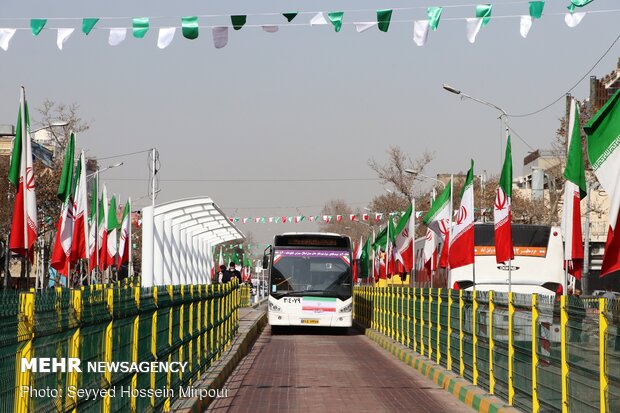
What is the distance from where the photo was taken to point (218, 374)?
1769 cm

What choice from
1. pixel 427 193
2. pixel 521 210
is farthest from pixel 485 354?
pixel 427 193

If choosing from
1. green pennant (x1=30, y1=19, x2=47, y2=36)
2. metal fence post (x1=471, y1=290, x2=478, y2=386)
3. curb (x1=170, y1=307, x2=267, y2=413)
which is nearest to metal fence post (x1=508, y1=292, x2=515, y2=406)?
metal fence post (x1=471, y1=290, x2=478, y2=386)

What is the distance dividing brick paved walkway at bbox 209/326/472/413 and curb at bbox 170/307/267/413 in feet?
0.58

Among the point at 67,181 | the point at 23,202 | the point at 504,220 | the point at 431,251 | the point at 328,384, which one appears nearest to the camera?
the point at 328,384

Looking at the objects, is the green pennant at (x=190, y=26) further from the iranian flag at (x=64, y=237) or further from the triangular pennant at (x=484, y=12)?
the iranian flag at (x=64, y=237)

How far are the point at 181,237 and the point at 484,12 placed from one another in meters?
15.3

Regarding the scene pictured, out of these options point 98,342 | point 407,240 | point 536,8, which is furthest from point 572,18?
point 407,240

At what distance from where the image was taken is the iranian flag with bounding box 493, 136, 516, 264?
24.2 meters

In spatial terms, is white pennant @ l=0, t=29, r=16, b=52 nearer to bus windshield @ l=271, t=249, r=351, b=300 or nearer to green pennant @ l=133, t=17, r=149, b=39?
green pennant @ l=133, t=17, r=149, b=39

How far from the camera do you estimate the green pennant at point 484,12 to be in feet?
62.8

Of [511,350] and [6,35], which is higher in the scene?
[6,35]

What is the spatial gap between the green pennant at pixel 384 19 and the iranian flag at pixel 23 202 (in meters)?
7.84

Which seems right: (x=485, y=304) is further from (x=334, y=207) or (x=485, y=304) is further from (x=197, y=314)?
(x=334, y=207)

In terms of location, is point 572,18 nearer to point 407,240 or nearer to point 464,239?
point 464,239
